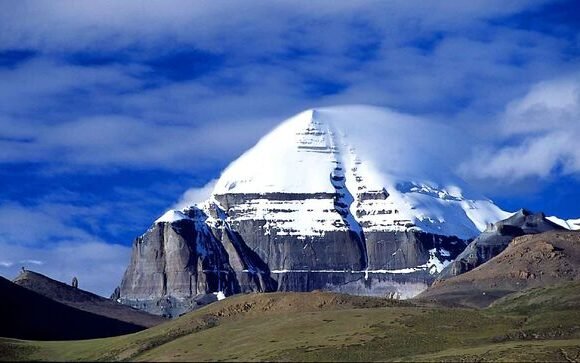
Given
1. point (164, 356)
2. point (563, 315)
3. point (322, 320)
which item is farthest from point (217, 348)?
point (563, 315)

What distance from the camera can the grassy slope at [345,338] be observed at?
15425cm

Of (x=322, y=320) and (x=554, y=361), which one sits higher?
(x=322, y=320)

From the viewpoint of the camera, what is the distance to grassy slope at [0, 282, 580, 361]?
154m

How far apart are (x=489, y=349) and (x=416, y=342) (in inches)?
513

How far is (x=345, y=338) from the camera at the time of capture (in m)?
167

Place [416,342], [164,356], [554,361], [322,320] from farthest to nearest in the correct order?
[322,320] < [416,342] < [164,356] < [554,361]

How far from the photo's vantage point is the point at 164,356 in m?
155

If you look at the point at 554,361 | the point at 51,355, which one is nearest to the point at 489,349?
the point at 554,361

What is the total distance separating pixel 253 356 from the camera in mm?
151875

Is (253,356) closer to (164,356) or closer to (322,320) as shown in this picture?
(164,356)

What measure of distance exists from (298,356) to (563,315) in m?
52.1

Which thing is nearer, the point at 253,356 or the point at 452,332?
the point at 253,356

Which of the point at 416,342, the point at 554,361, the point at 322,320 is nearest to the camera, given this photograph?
the point at 554,361

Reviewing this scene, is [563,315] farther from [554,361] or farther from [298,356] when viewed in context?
[298,356]
